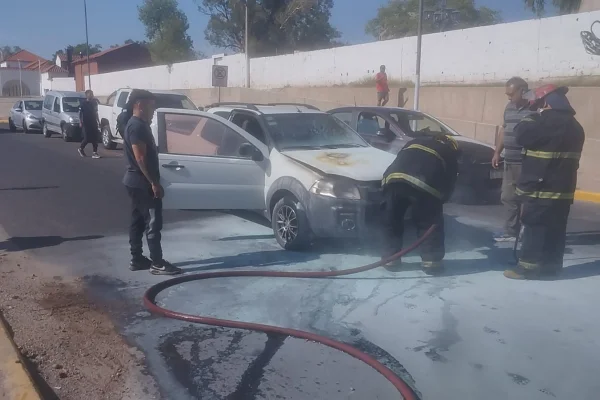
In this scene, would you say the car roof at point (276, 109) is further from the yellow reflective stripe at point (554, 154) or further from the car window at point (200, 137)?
the yellow reflective stripe at point (554, 154)

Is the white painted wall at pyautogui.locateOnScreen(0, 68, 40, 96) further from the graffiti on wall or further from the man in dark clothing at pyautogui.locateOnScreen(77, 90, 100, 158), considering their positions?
the graffiti on wall

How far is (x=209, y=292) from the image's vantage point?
6.25m

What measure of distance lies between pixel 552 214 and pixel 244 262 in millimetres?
3211

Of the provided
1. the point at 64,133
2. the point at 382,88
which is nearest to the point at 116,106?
the point at 64,133

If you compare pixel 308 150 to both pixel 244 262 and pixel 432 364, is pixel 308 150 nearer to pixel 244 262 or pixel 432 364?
pixel 244 262

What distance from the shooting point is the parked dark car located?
36.0 ft

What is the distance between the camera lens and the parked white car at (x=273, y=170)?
7.14 metres

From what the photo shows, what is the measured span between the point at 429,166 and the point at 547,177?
1115 millimetres

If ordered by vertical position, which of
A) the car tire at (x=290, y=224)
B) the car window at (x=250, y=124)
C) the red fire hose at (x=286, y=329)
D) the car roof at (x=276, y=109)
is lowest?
the red fire hose at (x=286, y=329)

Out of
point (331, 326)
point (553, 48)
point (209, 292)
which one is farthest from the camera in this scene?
point (553, 48)

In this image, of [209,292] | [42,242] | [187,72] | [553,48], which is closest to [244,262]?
[209,292]

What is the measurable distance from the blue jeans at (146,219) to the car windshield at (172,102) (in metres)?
10.9

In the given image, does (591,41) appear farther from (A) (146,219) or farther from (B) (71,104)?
(B) (71,104)

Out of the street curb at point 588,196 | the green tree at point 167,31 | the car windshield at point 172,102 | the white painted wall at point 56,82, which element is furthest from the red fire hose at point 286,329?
the white painted wall at point 56,82
